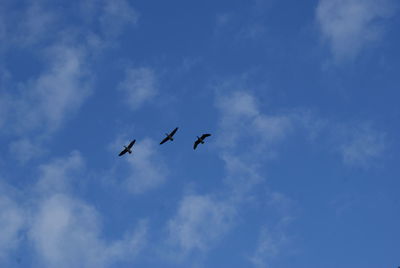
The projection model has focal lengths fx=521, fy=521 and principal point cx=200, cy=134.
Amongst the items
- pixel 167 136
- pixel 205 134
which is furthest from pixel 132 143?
pixel 205 134

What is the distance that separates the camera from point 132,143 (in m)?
89.3

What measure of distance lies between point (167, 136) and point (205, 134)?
6352mm

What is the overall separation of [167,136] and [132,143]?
723 centimetres

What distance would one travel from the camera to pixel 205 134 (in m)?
84.7

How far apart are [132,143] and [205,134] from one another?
1338 centimetres

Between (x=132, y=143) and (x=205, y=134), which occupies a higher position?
(x=205, y=134)

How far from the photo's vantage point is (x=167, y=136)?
8581cm

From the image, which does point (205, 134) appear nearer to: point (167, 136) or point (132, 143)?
point (167, 136)
